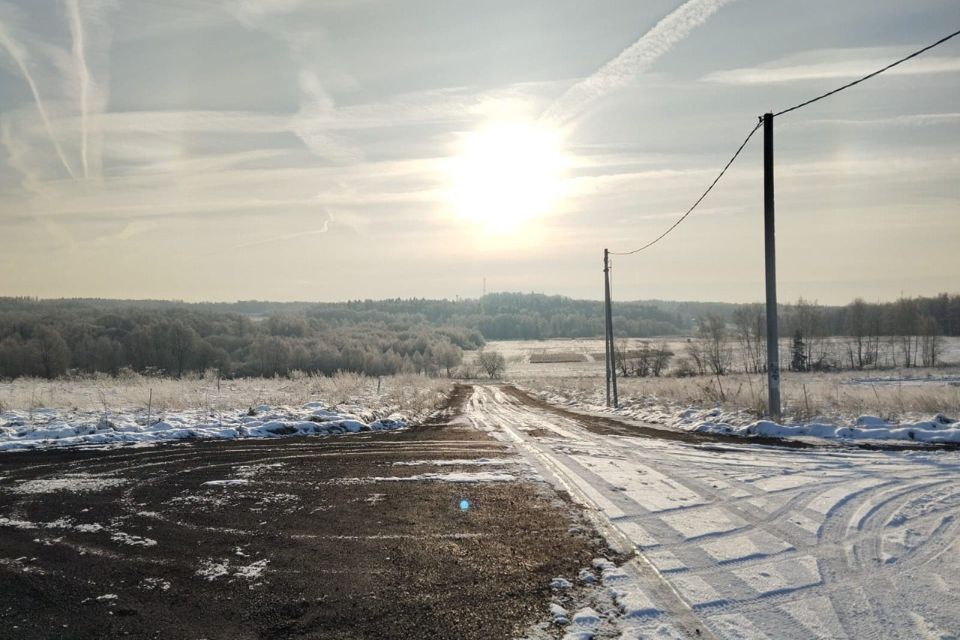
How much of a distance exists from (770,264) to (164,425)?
1719 cm

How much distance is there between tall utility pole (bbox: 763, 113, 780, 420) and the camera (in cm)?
1598

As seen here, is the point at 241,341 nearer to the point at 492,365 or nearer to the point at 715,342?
the point at 492,365

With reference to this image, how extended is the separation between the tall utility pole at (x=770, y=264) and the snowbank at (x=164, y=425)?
36.6 feet

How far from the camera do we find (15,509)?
26.5 ft

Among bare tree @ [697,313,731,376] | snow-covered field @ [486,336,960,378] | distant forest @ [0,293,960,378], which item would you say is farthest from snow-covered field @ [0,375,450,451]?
bare tree @ [697,313,731,376]

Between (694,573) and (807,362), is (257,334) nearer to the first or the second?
(807,362)

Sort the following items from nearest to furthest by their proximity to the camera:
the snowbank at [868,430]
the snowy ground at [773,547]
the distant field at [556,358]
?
1. the snowy ground at [773,547]
2. the snowbank at [868,430]
3. the distant field at [556,358]

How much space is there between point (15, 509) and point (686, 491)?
9.26 meters

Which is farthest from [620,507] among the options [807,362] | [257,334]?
[257,334]

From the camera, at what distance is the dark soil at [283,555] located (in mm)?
4680

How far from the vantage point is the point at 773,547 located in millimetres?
6016

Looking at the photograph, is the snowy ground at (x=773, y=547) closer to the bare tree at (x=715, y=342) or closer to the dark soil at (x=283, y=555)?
the dark soil at (x=283, y=555)

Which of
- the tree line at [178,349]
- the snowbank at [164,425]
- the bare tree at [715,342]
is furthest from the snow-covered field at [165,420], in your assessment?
the bare tree at [715,342]

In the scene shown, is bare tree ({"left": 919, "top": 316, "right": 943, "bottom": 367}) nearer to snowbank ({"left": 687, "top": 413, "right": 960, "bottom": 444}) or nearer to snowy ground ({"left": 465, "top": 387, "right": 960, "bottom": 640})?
Answer: snowbank ({"left": 687, "top": 413, "right": 960, "bottom": 444})
